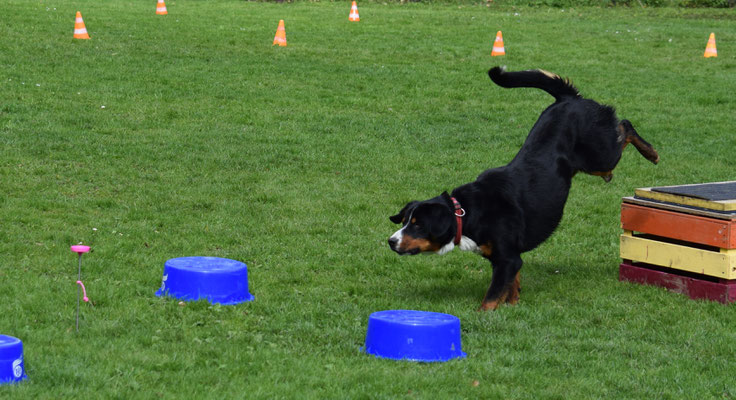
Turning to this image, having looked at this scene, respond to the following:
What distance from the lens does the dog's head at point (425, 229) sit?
631 cm

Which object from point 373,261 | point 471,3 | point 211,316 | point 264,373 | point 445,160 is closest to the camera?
point 264,373

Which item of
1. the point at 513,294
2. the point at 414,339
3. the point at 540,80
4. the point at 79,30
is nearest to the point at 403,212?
the point at 513,294

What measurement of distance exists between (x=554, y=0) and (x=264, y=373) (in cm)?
2858

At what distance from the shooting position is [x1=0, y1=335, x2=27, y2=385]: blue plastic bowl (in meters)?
4.48

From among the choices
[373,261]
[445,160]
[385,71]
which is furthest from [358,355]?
[385,71]

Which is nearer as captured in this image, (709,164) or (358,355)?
(358,355)

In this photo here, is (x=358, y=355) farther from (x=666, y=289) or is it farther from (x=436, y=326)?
(x=666, y=289)

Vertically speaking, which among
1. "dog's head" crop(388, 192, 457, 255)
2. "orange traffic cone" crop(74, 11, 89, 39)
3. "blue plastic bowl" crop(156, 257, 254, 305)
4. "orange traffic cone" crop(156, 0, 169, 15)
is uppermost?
"orange traffic cone" crop(156, 0, 169, 15)

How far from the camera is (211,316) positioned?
6059 mm

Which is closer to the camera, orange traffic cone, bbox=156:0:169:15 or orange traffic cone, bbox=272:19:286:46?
orange traffic cone, bbox=272:19:286:46

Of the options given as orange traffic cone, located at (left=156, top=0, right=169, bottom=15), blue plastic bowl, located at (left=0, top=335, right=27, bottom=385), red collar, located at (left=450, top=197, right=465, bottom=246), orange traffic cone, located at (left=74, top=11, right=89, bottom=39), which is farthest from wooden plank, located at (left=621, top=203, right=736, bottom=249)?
orange traffic cone, located at (left=156, top=0, right=169, bottom=15)

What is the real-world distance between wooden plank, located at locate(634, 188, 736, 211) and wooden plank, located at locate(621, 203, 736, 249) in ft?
0.32

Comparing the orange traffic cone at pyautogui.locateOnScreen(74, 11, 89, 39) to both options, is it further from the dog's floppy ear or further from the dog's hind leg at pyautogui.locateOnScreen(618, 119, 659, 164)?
the dog's floppy ear

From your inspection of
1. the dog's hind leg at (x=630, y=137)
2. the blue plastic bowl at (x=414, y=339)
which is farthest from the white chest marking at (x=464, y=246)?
the dog's hind leg at (x=630, y=137)
